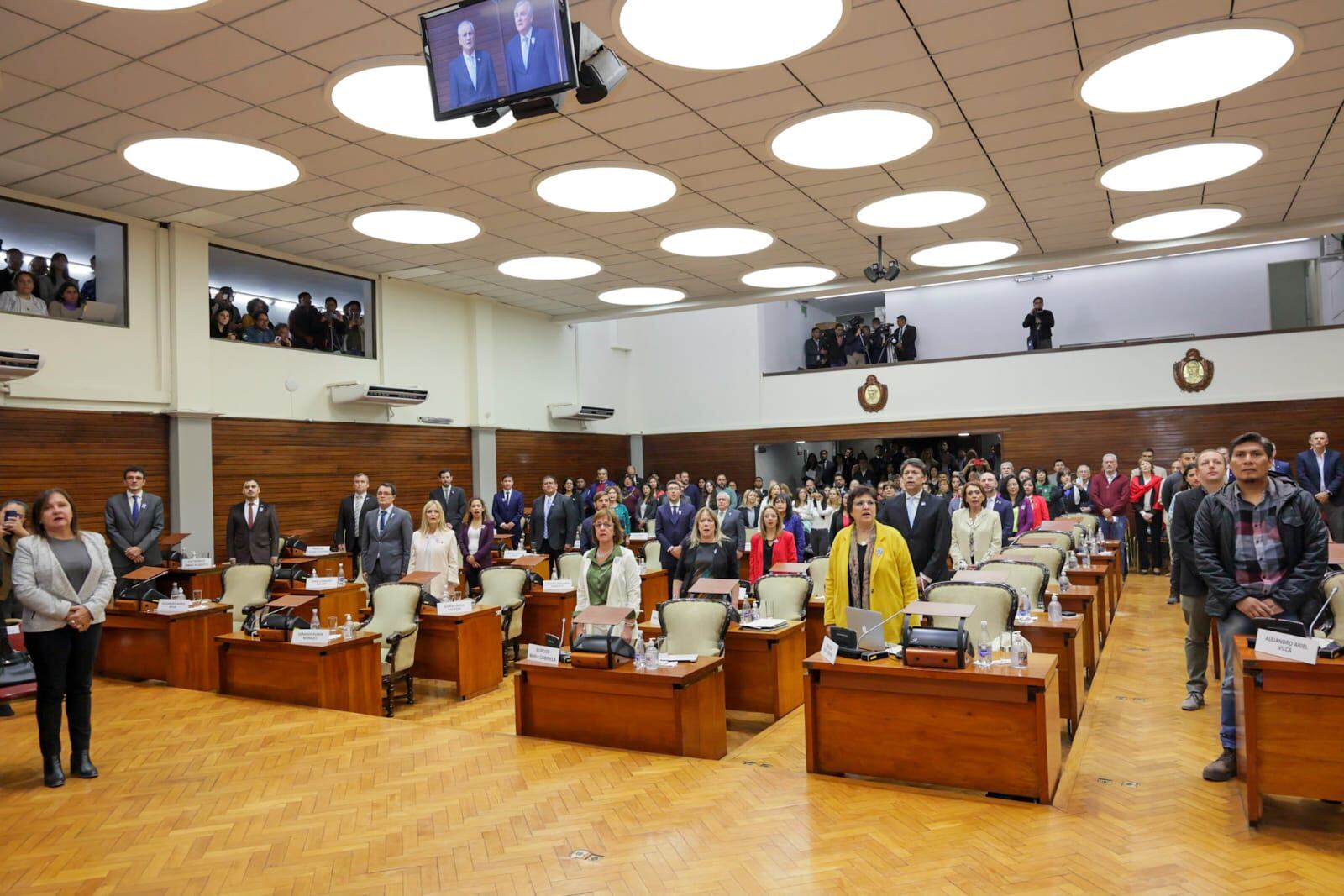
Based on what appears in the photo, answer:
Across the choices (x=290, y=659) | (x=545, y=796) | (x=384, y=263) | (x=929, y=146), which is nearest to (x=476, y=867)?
(x=545, y=796)

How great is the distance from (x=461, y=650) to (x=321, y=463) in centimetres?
574

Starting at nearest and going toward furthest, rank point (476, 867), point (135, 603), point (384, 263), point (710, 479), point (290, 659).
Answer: point (476, 867)
point (290, 659)
point (135, 603)
point (384, 263)
point (710, 479)

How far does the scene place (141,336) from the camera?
9.30 m

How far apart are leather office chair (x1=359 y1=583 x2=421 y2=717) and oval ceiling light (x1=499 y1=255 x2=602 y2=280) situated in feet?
17.8

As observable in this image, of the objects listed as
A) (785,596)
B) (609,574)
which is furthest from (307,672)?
(785,596)

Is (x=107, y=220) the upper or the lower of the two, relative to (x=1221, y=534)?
upper

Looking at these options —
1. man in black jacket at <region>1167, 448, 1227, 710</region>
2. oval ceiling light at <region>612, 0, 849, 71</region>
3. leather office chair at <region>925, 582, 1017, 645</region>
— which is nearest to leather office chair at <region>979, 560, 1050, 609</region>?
leather office chair at <region>925, 582, 1017, 645</region>

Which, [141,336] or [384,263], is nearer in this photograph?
[141,336]

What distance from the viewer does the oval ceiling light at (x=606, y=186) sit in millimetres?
7660

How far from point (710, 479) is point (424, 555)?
11261mm

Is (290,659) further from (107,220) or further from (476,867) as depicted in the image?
(107,220)

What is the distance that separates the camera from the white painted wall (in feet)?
53.6

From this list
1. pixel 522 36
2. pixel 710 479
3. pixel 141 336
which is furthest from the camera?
pixel 710 479

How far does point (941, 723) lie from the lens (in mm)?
3982
